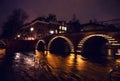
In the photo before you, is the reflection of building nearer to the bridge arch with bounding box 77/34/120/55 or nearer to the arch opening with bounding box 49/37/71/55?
the arch opening with bounding box 49/37/71/55

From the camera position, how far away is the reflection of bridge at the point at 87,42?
2644 centimetres

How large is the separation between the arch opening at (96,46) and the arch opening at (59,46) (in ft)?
21.3

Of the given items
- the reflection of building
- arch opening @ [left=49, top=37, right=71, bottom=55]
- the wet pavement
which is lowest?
Answer: the wet pavement

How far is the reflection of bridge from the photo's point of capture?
2644 cm

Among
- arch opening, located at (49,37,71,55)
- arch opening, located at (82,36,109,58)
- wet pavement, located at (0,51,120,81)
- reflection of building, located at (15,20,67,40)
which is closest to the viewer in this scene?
wet pavement, located at (0,51,120,81)

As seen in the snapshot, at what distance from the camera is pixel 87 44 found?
3306 cm

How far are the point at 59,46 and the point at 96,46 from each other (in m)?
9.03

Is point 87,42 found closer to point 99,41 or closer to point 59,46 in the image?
point 99,41

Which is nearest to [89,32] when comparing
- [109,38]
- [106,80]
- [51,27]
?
[109,38]

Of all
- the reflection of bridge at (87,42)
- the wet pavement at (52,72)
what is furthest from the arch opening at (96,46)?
the wet pavement at (52,72)

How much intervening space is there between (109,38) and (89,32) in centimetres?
399

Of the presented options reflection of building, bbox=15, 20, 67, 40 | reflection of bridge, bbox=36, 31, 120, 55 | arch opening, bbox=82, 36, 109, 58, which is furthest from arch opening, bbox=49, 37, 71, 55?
reflection of building, bbox=15, 20, 67, 40

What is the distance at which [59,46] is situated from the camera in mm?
40688

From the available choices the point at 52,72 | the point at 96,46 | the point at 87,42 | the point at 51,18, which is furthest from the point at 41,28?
the point at 52,72
